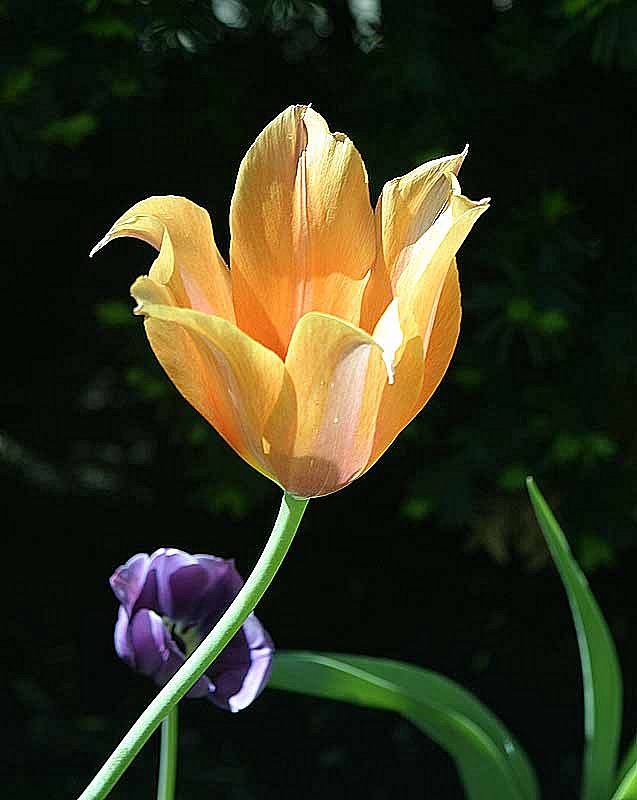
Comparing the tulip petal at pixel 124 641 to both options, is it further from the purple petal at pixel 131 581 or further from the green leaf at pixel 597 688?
the green leaf at pixel 597 688

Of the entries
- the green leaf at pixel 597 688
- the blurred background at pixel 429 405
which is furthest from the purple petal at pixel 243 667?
the blurred background at pixel 429 405

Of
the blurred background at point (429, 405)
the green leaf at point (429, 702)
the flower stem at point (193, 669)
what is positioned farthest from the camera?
the blurred background at point (429, 405)

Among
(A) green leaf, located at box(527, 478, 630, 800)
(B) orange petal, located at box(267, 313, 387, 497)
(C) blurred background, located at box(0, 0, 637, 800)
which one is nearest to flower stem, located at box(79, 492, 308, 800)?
(B) orange petal, located at box(267, 313, 387, 497)

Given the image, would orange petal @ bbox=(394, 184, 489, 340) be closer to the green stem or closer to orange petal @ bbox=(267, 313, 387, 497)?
orange petal @ bbox=(267, 313, 387, 497)

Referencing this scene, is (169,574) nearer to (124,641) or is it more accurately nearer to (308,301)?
(124,641)

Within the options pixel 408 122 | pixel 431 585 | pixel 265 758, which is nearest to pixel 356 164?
pixel 408 122

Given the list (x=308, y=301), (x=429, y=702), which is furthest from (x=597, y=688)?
(x=308, y=301)
